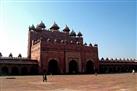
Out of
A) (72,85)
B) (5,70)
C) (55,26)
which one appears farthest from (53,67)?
(72,85)

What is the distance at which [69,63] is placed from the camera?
4800 cm

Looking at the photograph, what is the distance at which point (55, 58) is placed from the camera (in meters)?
45.8

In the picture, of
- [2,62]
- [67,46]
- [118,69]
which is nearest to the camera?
[2,62]

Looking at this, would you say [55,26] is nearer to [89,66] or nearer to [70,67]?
[70,67]

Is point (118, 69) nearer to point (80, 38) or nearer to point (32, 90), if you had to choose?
point (80, 38)

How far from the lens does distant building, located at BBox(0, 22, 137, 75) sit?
4377 centimetres

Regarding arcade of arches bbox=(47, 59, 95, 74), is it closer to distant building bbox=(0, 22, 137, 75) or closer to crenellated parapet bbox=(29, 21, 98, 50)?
distant building bbox=(0, 22, 137, 75)

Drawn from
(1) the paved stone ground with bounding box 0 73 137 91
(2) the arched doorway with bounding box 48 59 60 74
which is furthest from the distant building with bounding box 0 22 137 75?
(1) the paved stone ground with bounding box 0 73 137 91

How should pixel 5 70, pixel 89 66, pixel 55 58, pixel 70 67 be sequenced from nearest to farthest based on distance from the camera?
pixel 5 70
pixel 55 58
pixel 70 67
pixel 89 66

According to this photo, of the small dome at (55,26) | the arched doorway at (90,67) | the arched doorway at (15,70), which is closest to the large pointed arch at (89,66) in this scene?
the arched doorway at (90,67)

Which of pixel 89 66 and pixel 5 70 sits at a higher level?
pixel 89 66

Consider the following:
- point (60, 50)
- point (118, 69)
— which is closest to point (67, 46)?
point (60, 50)

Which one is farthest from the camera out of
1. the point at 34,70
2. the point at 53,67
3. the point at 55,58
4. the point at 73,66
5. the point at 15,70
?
the point at 73,66

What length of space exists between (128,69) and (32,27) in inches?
1084
